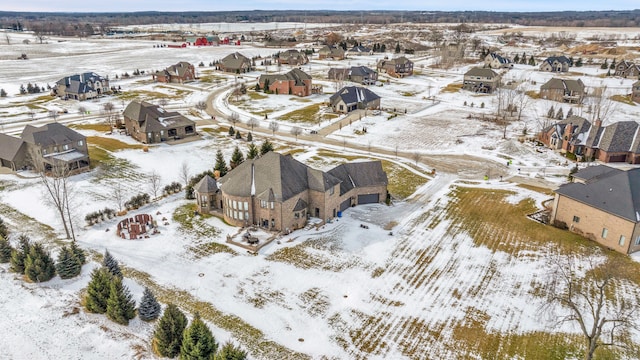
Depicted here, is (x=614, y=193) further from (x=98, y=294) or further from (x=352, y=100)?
(x=352, y=100)

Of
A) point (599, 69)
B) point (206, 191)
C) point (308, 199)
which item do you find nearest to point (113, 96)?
point (206, 191)

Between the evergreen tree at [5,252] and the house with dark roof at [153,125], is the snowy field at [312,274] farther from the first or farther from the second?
the house with dark roof at [153,125]

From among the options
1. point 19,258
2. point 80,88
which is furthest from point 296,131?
point 80,88

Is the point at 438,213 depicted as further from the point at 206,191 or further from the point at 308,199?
the point at 206,191

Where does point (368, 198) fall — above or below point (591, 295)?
above

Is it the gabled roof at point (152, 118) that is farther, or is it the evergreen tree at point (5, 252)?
the gabled roof at point (152, 118)

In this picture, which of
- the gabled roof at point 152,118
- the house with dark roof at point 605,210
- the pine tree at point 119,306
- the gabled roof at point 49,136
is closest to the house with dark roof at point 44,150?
the gabled roof at point 49,136

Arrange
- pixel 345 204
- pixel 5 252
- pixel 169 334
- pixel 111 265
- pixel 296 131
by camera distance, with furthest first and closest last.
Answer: pixel 296 131 → pixel 345 204 → pixel 5 252 → pixel 111 265 → pixel 169 334
